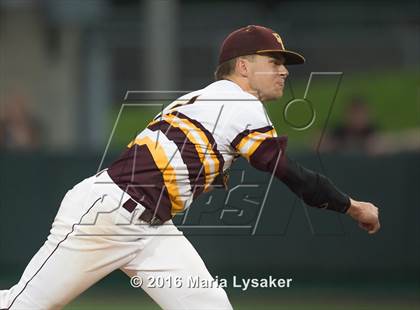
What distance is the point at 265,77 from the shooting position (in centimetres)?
555

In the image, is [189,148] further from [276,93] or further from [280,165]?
[276,93]

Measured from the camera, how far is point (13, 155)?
11094 millimetres

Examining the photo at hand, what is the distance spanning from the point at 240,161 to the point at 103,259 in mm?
5049

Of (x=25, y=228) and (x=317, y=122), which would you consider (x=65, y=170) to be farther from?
(x=317, y=122)

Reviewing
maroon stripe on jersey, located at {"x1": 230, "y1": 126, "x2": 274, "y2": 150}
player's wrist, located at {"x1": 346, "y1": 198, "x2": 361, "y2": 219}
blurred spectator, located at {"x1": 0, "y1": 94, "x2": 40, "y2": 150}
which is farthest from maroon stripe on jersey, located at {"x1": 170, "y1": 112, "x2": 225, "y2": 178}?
blurred spectator, located at {"x1": 0, "y1": 94, "x2": 40, "y2": 150}

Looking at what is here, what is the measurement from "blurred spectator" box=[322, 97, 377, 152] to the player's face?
18.1 feet

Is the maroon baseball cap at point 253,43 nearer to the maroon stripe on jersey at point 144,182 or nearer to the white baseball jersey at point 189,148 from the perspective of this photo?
the white baseball jersey at point 189,148

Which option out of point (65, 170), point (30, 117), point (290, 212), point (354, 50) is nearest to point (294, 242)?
point (290, 212)

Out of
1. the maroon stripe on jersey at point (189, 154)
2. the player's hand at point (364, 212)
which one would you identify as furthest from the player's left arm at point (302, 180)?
the maroon stripe on jersey at point (189, 154)

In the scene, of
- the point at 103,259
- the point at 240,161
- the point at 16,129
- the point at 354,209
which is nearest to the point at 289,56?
the point at 354,209

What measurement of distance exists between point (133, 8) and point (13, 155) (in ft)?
30.2

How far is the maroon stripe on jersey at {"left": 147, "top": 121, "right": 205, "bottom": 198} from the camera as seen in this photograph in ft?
17.6

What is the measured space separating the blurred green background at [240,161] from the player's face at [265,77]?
2.84 m

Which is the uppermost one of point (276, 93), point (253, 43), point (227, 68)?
point (253, 43)
